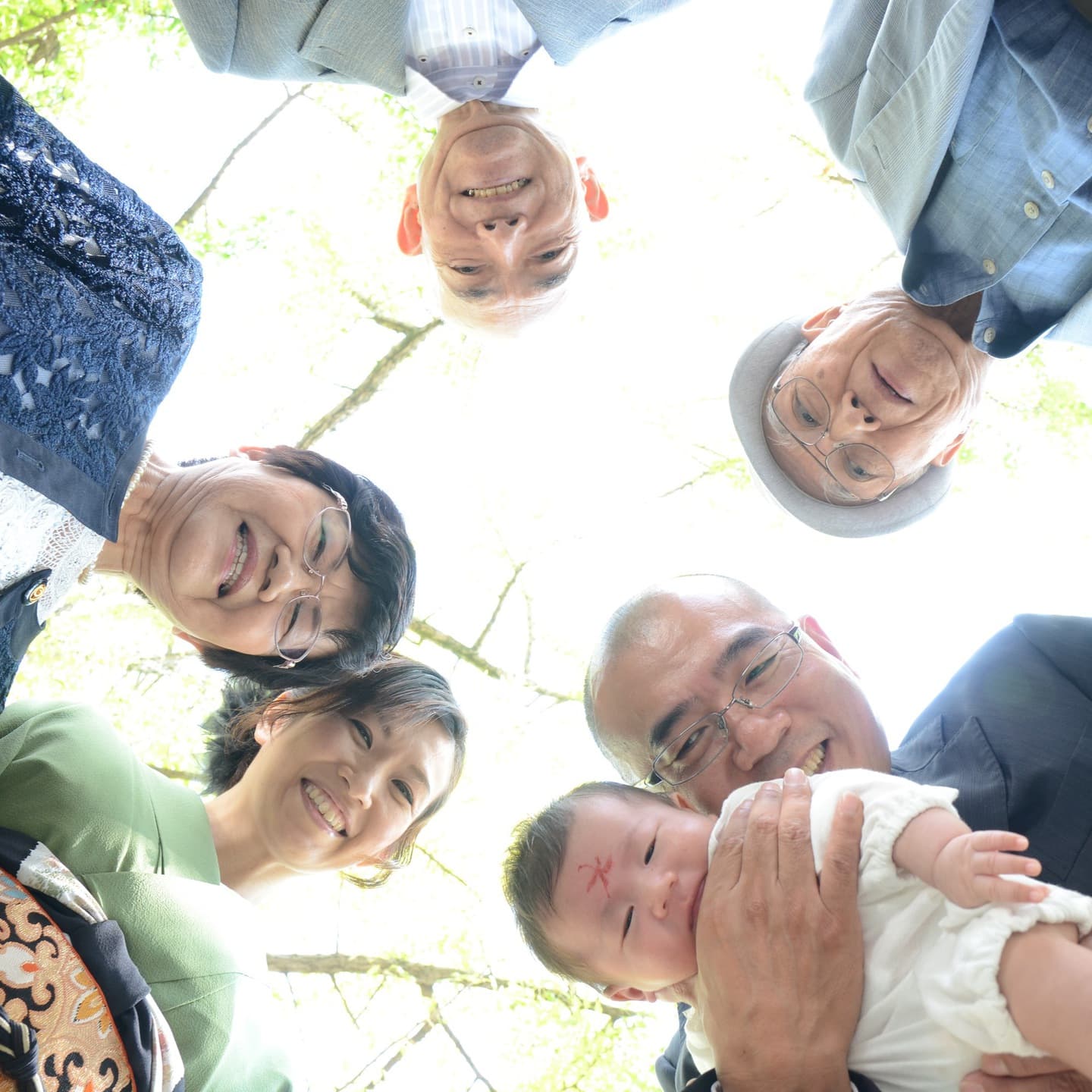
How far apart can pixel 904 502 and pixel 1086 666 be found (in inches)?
57.3

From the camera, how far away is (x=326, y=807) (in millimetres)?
3557

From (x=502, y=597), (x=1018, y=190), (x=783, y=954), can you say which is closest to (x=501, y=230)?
(x=1018, y=190)

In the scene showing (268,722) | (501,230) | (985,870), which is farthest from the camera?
(268,722)

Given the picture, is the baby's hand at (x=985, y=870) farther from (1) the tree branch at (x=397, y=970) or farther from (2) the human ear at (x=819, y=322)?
(1) the tree branch at (x=397, y=970)

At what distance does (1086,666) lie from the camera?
242 cm

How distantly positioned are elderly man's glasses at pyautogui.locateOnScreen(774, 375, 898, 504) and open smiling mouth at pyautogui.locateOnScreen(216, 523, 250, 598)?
1.91 meters

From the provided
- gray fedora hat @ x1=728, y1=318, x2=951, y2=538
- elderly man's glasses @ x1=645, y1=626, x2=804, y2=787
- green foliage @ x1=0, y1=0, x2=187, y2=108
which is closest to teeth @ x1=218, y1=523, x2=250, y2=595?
elderly man's glasses @ x1=645, y1=626, x2=804, y2=787

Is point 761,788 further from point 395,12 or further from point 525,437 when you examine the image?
point 525,437

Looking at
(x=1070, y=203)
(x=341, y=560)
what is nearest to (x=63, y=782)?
(x=341, y=560)

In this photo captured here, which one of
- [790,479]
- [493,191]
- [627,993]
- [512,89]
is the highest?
[512,89]

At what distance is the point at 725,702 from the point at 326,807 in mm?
1467

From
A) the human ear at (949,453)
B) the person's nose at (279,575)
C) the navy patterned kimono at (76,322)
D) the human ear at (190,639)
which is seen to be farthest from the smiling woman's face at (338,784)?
the human ear at (949,453)

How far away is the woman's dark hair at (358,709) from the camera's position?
3.71 metres

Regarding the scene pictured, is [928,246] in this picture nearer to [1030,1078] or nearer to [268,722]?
[1030,1078]
